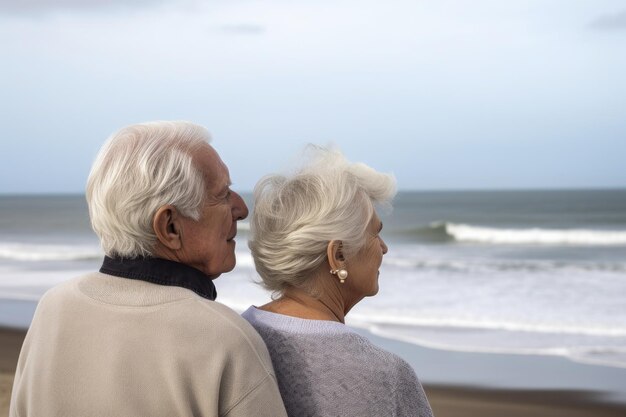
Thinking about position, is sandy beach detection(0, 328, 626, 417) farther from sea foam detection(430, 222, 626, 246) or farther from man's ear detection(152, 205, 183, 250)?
sea foam detection(430, 222, 626, 246)

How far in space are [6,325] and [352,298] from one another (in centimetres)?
757

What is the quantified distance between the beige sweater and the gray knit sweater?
22 cm

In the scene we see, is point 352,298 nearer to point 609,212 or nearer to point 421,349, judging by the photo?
point 421,349

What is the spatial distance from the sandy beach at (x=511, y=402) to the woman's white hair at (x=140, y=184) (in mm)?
4185

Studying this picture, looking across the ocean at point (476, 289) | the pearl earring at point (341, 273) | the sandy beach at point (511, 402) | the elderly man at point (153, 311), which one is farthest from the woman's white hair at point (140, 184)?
the sandy beach at point (511, 402)

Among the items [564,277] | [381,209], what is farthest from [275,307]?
[564,277]

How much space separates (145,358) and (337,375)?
436 mm

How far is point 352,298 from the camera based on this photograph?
6.97 feet

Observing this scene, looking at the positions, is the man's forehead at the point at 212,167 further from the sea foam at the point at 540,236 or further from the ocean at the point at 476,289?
the sea foam at the point at 540,236

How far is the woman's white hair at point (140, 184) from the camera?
1815 millimetres

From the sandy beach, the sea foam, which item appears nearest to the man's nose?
the sandy beach

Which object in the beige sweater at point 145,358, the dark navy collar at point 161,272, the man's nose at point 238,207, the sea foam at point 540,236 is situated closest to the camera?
the beige sweater at point 145,358

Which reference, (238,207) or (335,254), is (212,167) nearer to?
(238,207)

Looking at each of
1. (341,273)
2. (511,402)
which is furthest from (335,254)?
(511,402)
